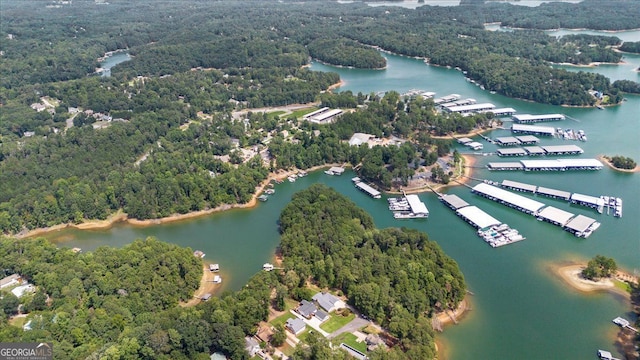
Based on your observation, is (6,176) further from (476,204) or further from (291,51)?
(291,51)

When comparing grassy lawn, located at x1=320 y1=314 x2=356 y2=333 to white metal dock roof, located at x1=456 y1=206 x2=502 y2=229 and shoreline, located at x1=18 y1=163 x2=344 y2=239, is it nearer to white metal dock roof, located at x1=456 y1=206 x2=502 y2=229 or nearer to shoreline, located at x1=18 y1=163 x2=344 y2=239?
white metal dock roof, located at x1=456 y1=206 x2=502 y2=229

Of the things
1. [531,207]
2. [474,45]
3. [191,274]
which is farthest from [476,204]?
[474,45]

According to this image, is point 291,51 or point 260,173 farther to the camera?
point 291,51

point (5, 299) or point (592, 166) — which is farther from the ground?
point (592, 166)

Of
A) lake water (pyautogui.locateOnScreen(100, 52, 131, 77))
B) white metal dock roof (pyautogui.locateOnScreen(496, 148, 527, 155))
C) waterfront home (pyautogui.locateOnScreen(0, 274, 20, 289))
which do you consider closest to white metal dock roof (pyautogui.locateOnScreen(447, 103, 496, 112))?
white metal dock roof (pyautogui.locateOnScreen(496, 148, 527, 155))

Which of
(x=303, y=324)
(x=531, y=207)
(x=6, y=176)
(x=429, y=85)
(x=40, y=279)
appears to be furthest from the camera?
(x=429, y=85)

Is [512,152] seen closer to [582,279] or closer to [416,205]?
[416,205]

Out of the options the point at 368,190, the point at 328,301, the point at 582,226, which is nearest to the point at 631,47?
the point at 582,226
